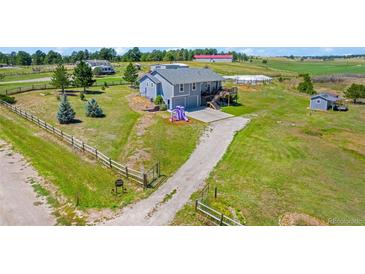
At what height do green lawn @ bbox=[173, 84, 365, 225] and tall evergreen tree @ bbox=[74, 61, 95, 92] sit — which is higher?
tall evergreen tree @ bbox=[74, 61, 95, 92]

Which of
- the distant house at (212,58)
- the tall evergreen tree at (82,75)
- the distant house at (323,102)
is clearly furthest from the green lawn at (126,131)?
the distant house at (212,58)

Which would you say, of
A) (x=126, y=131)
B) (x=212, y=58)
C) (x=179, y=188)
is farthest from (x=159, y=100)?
(x=212, y=58)

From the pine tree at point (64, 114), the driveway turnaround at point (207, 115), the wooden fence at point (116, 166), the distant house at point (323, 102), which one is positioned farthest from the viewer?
the distant house at point (323, 102)

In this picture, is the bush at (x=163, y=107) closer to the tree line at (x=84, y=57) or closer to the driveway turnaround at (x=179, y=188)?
the driveway turnaround at (x=179, y=188)

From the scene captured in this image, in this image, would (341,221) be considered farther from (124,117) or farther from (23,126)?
(23,126)

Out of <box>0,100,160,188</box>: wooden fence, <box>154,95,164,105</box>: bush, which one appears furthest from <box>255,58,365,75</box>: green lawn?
<box>0,100,160,188</box>: wooden fence

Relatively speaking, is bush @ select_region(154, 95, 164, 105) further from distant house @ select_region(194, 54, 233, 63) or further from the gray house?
distant house @ select_region(194, 54, 233, 63)

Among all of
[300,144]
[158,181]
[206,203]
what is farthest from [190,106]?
[206,203]

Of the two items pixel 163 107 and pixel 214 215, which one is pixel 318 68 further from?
pixel 214 215
